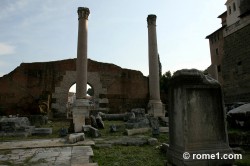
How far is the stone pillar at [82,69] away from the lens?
10.2 m

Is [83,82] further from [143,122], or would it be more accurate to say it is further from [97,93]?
[97,93]

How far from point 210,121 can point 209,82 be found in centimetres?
64

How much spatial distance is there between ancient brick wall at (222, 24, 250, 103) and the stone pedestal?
14.7 meters

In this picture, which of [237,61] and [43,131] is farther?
[237,61]

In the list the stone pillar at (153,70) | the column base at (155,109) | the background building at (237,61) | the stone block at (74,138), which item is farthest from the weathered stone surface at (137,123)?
the background building at (237,61)

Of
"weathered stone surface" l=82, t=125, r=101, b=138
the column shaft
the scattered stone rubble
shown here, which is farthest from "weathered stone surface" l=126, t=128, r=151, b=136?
the column shaft

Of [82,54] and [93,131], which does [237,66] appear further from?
[93,131]

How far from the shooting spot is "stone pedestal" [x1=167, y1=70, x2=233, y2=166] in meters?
3.41

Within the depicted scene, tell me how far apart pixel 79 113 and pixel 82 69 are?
237 cm

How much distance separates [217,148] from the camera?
3463 mm

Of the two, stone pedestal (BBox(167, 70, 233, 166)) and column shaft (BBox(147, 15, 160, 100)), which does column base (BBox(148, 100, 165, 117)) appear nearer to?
column shaft (BBox(147, 15, 160, 100))

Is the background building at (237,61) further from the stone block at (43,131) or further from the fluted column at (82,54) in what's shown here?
the stone block at (43,131)

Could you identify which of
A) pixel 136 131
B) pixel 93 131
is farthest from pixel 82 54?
pixel 136 131

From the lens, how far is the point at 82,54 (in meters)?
11.3
